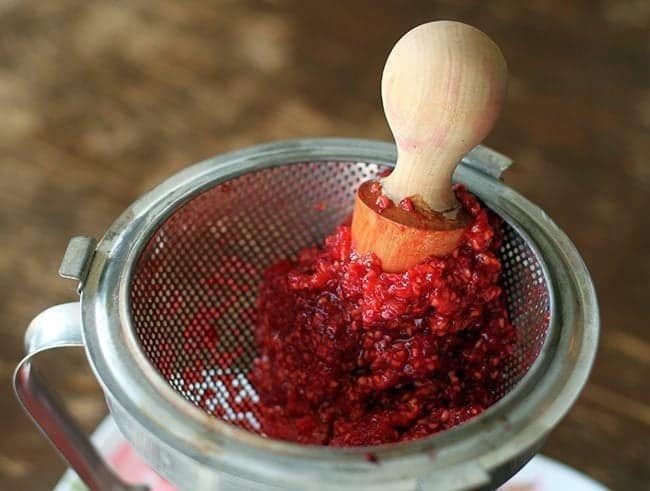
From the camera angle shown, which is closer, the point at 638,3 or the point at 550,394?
the point at 550,394

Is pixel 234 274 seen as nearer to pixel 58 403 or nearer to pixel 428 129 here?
pixel 58 403

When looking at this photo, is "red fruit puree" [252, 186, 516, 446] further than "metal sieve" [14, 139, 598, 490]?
Yes

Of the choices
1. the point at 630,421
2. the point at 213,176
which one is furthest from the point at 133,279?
the point at 630,421

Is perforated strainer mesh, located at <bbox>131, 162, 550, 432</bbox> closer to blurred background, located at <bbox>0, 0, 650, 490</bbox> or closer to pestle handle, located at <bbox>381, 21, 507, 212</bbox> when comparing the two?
pestle handle, located at <bbox>381, 21, 507, 212</bbox>

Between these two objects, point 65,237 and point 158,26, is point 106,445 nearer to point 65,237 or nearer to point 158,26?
point 65,237

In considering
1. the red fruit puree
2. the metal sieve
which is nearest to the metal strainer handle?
the metal sieve

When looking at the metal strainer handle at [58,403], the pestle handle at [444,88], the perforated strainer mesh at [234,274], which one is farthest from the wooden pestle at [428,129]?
the metal strainer handle at [58,403]

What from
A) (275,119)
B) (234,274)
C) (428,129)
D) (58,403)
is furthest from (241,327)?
(275,119)
